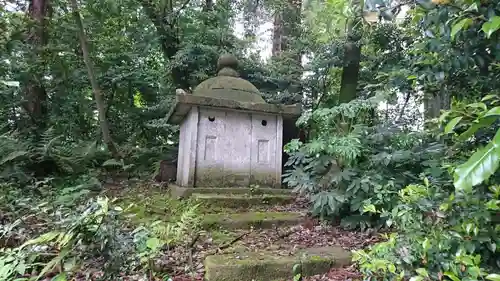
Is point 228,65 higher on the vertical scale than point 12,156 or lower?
higher

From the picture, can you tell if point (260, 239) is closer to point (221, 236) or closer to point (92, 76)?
point (221, 236)

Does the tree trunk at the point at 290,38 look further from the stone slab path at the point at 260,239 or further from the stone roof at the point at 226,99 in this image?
the stone slab path at the point at 260,239

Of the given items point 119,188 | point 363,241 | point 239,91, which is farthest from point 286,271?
point 119,188

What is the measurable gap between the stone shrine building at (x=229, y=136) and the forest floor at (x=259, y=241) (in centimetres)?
66

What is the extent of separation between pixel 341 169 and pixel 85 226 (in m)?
2.87

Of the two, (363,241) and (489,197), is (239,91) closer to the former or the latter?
(363,241)

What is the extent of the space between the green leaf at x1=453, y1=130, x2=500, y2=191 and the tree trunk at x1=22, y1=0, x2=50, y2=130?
762 centimetres

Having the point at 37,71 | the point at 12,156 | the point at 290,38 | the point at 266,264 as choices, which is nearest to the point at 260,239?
the point at 266,264

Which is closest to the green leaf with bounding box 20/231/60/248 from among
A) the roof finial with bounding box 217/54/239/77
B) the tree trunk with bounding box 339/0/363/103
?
the roof finial with bounding box 217/54/239/77

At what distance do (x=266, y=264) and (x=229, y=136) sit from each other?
2.64m

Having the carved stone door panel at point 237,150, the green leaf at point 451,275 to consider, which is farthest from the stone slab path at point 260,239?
the green leaf at point 451,275

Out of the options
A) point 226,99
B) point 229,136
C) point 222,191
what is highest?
point 226,99

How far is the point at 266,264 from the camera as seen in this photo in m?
2.60

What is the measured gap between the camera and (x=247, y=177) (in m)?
5.02
